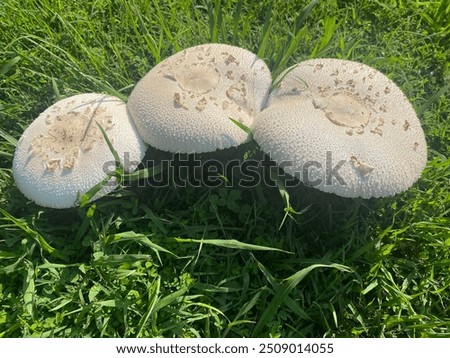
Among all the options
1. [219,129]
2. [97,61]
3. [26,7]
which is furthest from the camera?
[26,7]

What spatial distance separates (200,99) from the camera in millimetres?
2197

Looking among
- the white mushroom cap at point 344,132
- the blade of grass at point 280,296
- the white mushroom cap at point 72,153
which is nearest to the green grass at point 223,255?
the blade of grass at point 280,296

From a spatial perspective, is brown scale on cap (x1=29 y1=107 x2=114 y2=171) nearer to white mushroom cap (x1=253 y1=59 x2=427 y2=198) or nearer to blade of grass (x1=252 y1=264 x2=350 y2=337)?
white mushroom cap (x1=253 y1=59 x2=427 y2=198)

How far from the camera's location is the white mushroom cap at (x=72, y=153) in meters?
2.16

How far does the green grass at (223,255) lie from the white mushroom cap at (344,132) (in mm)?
327

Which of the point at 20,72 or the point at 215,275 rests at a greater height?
the point at 20,72

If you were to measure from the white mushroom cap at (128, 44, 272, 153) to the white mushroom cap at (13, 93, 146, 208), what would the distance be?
0.37 feet

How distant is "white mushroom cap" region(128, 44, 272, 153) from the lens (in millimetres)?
2135

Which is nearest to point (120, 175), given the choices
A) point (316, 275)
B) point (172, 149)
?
point (172, 149)

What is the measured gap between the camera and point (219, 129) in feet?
6.98

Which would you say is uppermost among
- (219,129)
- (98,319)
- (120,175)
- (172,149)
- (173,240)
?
(219,129)

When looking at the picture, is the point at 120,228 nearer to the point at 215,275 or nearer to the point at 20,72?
the point at 215,275
